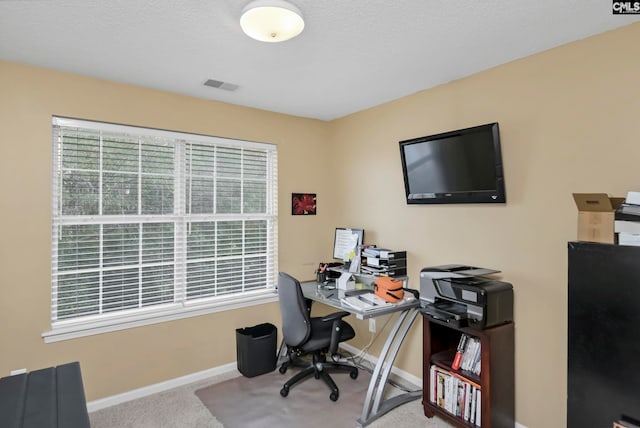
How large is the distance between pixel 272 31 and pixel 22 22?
1340 millimetres

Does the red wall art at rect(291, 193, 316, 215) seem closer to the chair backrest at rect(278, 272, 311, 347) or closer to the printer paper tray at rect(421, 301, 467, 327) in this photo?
the chair backrest at rect(278, 272, 311, 347)

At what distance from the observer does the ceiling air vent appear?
9.09 feet

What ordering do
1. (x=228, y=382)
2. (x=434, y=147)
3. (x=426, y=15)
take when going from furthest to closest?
(x=228, y=382)
(x=434, y=147)
(x=426, y=15)

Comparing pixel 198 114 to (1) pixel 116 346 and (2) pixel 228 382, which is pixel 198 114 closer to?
(1) pixel 116 346

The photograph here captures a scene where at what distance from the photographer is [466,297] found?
2279 millimetres

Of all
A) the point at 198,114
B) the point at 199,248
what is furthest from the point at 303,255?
the point at 198,114

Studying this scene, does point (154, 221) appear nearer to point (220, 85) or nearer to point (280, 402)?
point (220, 85)

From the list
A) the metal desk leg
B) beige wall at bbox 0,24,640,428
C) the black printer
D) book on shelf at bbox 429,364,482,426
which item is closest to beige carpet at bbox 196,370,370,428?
the metal desk leg

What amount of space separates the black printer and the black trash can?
147cm

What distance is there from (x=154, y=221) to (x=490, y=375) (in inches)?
108

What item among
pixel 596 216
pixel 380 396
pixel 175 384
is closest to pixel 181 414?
pixel 175 384

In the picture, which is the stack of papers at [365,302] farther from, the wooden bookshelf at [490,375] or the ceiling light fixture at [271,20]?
the ceiling light fixture at [271,20]

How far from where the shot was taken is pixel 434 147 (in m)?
2.76

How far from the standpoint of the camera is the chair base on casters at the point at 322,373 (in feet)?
9.34
